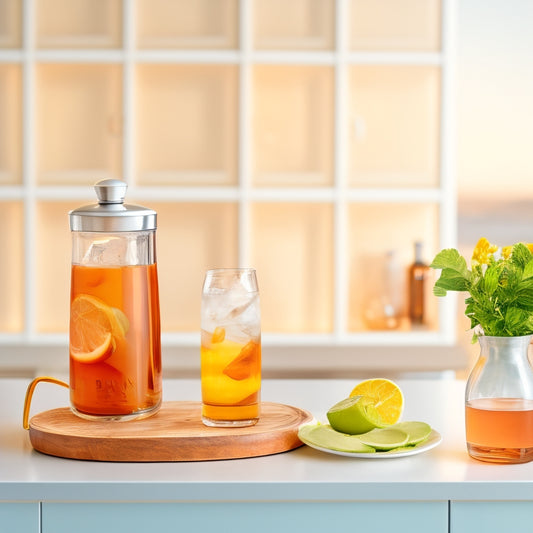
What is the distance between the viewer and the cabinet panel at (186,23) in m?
2.71

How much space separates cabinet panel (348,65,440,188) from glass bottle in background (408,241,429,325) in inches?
9.6

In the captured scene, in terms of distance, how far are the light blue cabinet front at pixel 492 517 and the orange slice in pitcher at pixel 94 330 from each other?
449mm

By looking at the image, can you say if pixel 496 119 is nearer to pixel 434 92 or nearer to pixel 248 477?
pixel 434 92

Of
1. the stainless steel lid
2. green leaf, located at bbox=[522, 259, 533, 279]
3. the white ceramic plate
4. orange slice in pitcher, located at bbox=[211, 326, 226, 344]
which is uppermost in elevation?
the stainless steel lid

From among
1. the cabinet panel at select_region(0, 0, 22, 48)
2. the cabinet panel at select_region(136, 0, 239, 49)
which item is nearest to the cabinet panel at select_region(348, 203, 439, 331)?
the cabinet panel at select_region(136, 0, 239, 49)

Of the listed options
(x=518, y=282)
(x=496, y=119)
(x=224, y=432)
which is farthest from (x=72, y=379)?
(x=496, y=119)

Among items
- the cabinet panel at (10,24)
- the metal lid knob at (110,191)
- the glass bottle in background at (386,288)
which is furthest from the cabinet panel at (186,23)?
the metal lid knob at (110,191)

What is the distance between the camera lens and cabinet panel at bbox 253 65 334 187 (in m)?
2.74

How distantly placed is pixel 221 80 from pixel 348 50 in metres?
0.42

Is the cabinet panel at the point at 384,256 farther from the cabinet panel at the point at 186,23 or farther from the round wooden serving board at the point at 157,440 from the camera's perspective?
the round wooden serving board at the point at 157,440

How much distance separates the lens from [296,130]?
275 cm

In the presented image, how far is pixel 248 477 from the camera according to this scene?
94 cm

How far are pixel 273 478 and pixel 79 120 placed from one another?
80.0 inches

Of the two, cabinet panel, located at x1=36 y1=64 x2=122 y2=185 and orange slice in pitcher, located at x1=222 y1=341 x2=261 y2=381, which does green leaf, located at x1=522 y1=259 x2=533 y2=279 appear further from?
cabinet panel, located at x1=36 y1=64 x2=122 y2=185
